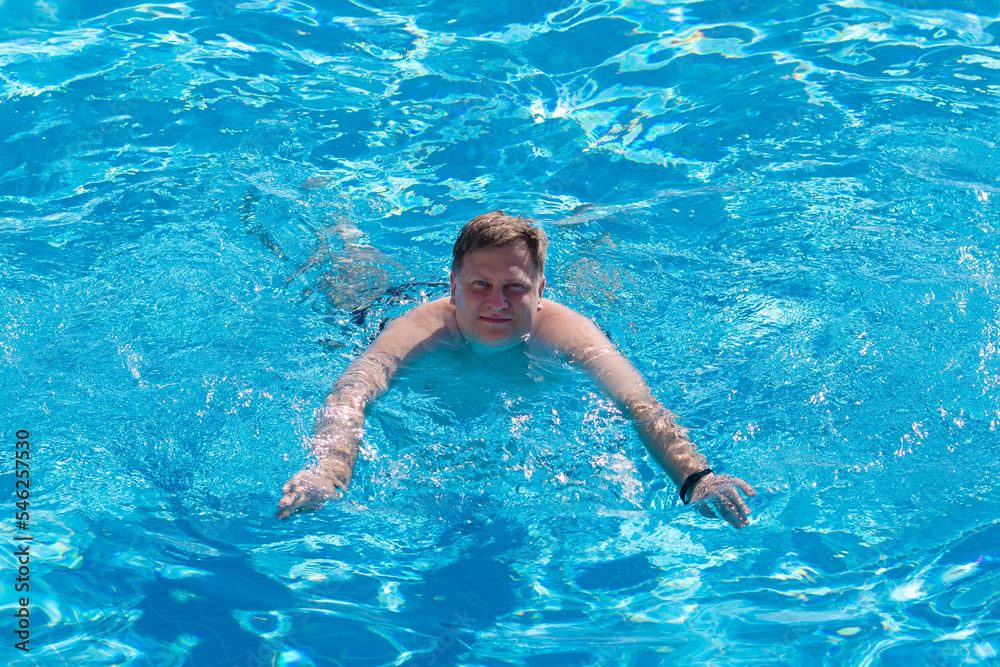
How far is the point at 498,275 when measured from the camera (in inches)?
153

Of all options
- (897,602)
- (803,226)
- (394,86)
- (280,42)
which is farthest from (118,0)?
(897,602)

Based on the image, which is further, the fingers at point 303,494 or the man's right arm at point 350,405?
the man's right arm at point 350,405

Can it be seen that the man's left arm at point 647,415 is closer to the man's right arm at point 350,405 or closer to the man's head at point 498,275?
the man's head at point 498,275

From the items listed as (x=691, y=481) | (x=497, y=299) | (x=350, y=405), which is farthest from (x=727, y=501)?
(x=350, y=405)

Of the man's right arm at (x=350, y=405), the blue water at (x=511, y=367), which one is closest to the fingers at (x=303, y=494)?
the man's right arm at (x=350, y=405)

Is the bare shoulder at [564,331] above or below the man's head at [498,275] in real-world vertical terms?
below

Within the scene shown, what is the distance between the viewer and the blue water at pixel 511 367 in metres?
3.38

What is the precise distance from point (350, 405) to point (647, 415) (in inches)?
49.9

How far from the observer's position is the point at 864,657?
3.21 meters

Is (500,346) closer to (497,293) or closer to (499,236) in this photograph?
(497,293)

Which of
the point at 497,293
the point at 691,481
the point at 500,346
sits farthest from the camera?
the point at 500,346

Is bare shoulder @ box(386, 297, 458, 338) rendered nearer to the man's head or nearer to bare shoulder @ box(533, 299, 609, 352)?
the man's head

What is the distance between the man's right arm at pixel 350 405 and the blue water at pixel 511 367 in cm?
16

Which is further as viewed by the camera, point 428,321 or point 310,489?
point 428,321
